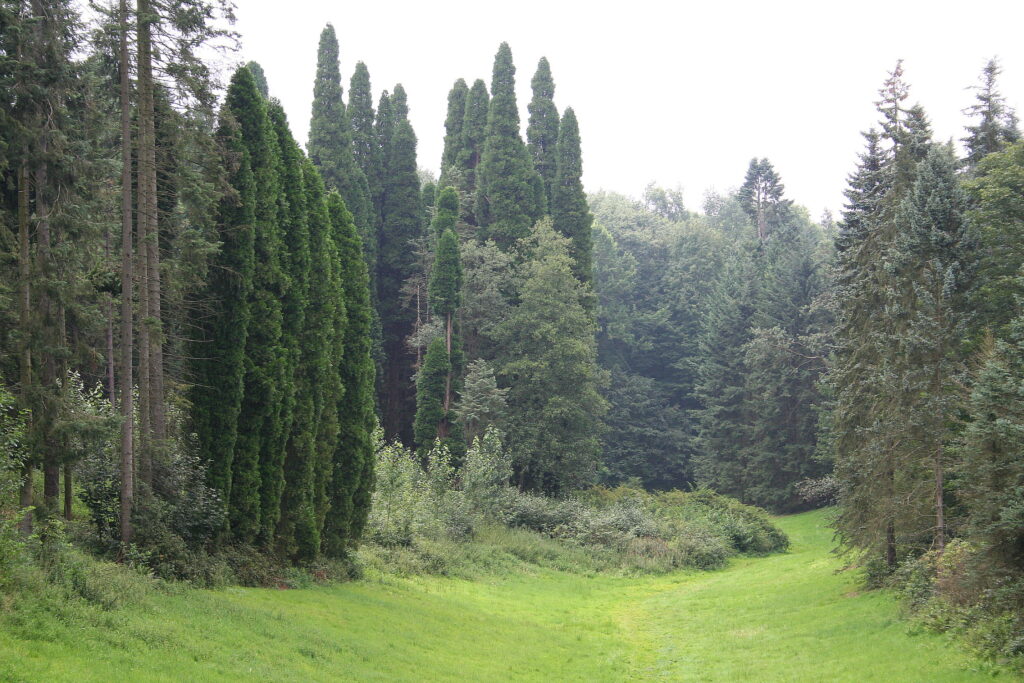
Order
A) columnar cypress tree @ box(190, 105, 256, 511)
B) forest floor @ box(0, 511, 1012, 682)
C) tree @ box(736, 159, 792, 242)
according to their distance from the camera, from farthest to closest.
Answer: tree @ box(736, 159, 792, 242), columnar cypress tree @ box(190, 105, 256, 511), forest floor @ box(0, 511, 1012, 682)

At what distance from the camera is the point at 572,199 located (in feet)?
181

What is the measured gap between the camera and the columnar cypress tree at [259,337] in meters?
19.2

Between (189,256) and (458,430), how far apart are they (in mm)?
27120

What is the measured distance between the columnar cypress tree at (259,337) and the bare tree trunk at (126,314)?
2.87 m

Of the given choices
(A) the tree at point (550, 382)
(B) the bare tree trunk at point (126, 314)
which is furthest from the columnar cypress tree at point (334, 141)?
(B) the bare tree trunk at point (126, 314)

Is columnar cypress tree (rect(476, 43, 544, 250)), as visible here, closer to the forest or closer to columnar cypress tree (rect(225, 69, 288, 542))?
the forest

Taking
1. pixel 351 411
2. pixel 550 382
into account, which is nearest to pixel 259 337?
pixel 351 411

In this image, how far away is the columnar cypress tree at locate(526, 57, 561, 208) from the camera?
57.2m

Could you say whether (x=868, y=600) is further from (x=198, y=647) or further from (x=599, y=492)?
(x=599, y=492)

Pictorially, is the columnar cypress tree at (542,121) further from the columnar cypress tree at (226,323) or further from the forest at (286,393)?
the columnar cypress tree at (226,323)

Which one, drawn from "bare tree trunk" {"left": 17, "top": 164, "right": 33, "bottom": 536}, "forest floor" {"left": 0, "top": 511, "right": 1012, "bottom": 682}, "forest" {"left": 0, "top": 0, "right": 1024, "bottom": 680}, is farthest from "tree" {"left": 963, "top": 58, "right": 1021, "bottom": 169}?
"bare tree trunk" {"left": 17, "top": 164, "right": 33, "bottom": 536}

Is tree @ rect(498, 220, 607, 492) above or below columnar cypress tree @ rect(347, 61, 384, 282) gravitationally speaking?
below

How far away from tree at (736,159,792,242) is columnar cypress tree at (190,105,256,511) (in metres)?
73.1

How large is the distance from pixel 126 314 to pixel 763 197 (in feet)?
263
